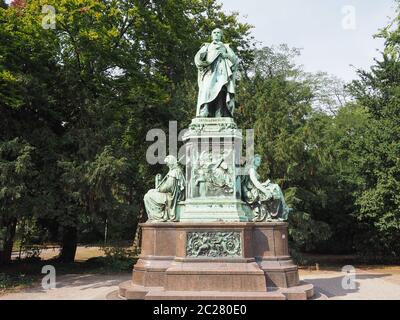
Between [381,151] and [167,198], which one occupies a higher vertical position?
[381,151]

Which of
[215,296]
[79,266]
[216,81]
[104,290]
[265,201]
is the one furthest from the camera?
[79,266]

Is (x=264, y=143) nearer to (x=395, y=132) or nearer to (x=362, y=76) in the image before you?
(x=395, y=132)

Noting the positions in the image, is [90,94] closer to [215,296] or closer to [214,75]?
[214,75]

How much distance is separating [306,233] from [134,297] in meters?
12.3

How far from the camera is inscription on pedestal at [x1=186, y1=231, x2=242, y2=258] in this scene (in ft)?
31.0

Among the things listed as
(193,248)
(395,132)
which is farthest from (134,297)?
(395,132)

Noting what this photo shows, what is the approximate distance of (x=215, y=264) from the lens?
934 cm

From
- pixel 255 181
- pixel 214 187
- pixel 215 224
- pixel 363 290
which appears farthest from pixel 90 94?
pixel 363 290

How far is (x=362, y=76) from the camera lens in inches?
920

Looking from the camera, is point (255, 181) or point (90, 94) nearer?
point (255, 181)

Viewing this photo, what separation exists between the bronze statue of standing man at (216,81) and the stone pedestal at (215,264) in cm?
326

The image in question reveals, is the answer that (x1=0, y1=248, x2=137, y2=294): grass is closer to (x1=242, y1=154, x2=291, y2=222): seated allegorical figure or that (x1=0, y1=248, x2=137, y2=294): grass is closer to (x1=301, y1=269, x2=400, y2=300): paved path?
(x1=301, y1=269, x2=400, y2=300): paved path

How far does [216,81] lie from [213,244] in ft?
14.4

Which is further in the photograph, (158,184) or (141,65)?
(141,65)
